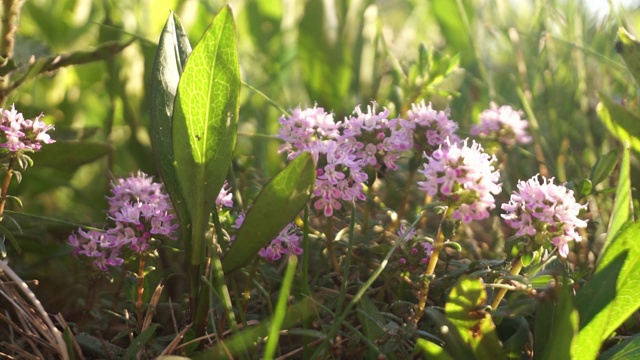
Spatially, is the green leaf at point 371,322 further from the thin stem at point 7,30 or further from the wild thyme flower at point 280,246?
the thin stem at point 7,30

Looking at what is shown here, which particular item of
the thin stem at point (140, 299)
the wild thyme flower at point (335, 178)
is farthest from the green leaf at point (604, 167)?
the thin stem at point (140, 299)

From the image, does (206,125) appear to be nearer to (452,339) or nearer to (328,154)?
(328,154)

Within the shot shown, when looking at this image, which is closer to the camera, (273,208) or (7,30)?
(273,208)

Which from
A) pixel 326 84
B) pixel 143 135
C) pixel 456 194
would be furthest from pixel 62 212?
pixel 456 194

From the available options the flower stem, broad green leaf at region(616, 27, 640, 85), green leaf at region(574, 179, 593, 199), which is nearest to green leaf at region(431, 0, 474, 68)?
broad green leaf at region(616, 27, 640, 85)

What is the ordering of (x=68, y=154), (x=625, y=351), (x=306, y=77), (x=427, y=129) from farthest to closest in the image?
1. (x=306, y=77)
2. (x=68, y=154)
3. (x=427, y=129)
4. (x=625, y=351)

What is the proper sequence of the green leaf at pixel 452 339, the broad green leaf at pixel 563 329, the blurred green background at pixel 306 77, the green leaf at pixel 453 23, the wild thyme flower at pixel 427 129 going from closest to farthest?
the broad green leaf at pixel 563 329 → the green leaf at pixel 452 339 → the wild thyme flower at pixel 427 129 → the blurred green background at pixel 306 77 → the green leaf at pixel 453 23

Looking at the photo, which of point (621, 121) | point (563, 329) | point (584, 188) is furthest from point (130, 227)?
point (621, 121)

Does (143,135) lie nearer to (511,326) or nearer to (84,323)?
(84,323)
